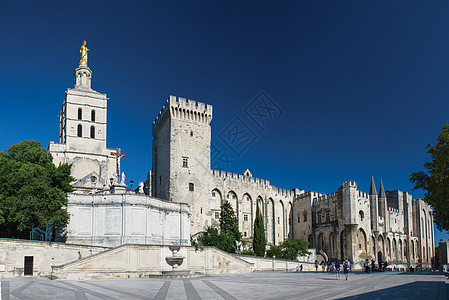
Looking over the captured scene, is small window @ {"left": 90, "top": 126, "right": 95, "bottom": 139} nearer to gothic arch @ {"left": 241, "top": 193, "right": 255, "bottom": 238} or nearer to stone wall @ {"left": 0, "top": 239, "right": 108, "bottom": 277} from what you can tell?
gothic arch @ {"left": 241, "top": 193, "right": 255, "bottom": 238}

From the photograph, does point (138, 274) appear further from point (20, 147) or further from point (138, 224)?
point (20, 147)

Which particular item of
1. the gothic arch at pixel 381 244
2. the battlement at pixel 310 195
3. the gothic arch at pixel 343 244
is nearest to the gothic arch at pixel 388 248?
the gothic arch at pixel 381 244

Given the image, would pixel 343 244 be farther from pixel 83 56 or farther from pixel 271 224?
pixel 83 56

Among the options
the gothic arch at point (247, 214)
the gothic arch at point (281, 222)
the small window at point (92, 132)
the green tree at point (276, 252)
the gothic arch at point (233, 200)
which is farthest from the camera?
the gothic arch at point (281, 222)

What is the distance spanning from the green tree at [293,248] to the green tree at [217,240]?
9338mm

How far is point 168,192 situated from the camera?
48500 millimetres

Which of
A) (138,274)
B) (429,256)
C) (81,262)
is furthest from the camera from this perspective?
(429,256)

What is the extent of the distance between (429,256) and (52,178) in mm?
68249

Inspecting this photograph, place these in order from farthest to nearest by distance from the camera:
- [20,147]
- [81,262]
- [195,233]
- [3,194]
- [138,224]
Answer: [195,233], [20,147], [138,224], [3,194], [81,262]

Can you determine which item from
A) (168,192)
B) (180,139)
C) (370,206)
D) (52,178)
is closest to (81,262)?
(52,178)

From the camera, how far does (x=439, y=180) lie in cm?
2720

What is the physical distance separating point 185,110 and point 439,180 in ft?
104

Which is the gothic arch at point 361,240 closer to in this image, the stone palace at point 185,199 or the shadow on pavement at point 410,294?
the stone palace at point 185,199

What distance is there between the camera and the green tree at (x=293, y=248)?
169ft
